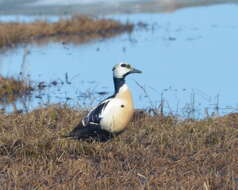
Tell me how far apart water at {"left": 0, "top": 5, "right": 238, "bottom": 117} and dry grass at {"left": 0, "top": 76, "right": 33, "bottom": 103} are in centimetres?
32

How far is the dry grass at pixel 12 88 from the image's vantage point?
356 inches

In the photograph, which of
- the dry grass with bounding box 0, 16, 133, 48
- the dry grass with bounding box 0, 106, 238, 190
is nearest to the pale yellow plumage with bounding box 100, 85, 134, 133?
the dry grass with bounding box 0, 106, 238, 190

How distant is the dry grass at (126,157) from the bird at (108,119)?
0.10 metres

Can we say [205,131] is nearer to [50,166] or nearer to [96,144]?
[96,144]

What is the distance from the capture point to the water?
850cm

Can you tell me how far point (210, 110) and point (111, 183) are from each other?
3.17 m

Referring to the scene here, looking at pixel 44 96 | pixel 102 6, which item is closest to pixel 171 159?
pixel 44 96

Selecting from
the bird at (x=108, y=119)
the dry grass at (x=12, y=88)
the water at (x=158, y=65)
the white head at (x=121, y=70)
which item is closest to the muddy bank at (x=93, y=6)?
the water at (x=158, y=65)

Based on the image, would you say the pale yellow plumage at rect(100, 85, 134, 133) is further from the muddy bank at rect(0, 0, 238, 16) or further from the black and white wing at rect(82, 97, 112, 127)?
the muddy bank at rect(0, 0, 238, 16)

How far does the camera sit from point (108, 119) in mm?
5652

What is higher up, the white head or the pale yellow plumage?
the white head

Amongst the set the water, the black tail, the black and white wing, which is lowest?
the water

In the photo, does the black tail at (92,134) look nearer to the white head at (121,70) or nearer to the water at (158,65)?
the white head at (121,70)

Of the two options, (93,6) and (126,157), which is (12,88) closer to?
(126,157)
